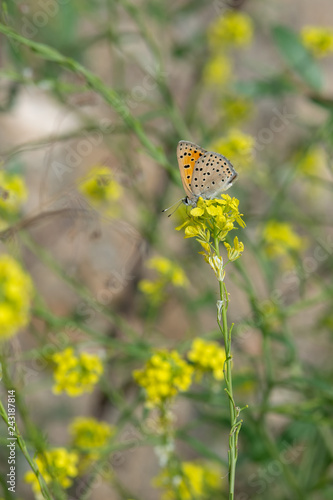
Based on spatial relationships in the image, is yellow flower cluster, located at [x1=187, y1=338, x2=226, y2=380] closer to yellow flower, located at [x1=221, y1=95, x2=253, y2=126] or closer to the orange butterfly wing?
the orange butterfly wing

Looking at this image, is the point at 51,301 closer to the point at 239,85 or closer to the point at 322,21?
the point at 239,85

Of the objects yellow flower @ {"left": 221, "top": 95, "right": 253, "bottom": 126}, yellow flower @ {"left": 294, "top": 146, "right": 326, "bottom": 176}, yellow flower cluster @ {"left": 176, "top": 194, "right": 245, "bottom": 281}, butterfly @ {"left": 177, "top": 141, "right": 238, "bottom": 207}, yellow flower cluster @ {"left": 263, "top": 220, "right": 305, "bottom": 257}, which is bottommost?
yellow flower cluster @ {"left": 176, "top": 194, "right": 245, "bottom": 281}

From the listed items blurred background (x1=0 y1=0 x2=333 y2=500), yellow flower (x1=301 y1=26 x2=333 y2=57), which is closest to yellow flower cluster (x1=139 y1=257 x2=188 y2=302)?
blurred background (x1=0 y1=0 x2=333 y2=500)

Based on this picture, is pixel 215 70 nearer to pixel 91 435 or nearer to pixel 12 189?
pixel 12 189

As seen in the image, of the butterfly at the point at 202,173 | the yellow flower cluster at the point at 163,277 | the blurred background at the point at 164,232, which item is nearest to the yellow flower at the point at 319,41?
the blurred background at the point at 164,232

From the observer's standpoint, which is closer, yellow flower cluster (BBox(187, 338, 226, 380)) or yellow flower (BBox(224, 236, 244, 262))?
yellow flower (BBox(224, 236, 244, 262))
